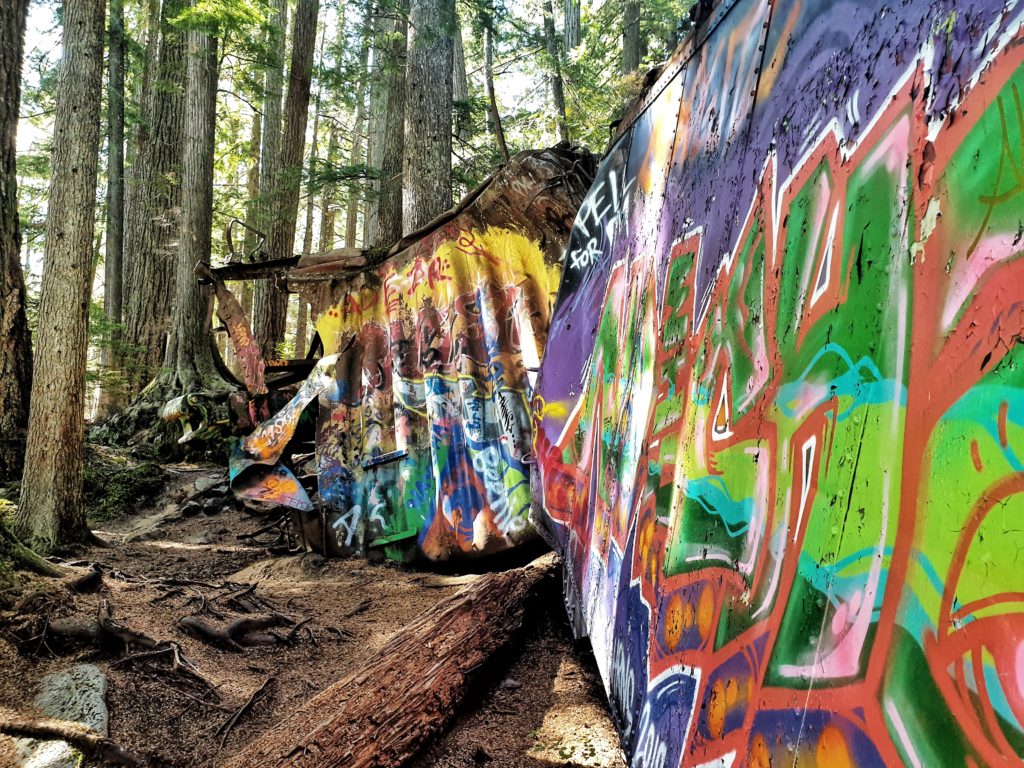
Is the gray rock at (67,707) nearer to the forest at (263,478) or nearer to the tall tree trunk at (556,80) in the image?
the forest at (263,478)

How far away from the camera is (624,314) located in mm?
3729

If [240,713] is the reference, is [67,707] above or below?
above

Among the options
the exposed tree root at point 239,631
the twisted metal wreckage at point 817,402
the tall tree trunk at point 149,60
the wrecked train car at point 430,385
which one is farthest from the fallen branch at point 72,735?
the tall tree trunk at point 149,60

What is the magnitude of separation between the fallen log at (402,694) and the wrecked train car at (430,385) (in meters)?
1.36

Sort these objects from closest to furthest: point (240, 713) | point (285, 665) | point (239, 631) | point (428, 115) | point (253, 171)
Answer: point (240, 713) < point (285, 665) < point (239, 631) < point (428, 115) < point (253, 171)

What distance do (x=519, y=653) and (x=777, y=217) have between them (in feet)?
9.52

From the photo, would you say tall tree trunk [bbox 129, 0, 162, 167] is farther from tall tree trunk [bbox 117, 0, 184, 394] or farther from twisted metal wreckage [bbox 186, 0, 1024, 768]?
twisted metal wreckage [bbox 186, 0, 1024, 768]

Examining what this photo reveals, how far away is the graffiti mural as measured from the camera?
1.14 meters

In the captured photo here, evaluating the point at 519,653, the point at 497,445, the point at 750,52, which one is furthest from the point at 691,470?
the point at 497,445

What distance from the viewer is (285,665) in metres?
4.09

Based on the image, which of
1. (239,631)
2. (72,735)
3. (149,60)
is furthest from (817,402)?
(149,60)

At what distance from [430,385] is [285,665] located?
2.71 metres

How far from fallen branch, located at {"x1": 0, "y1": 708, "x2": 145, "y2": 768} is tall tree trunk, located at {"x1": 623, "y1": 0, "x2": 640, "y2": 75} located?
578 inches

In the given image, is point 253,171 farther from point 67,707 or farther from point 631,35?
point 67,707
